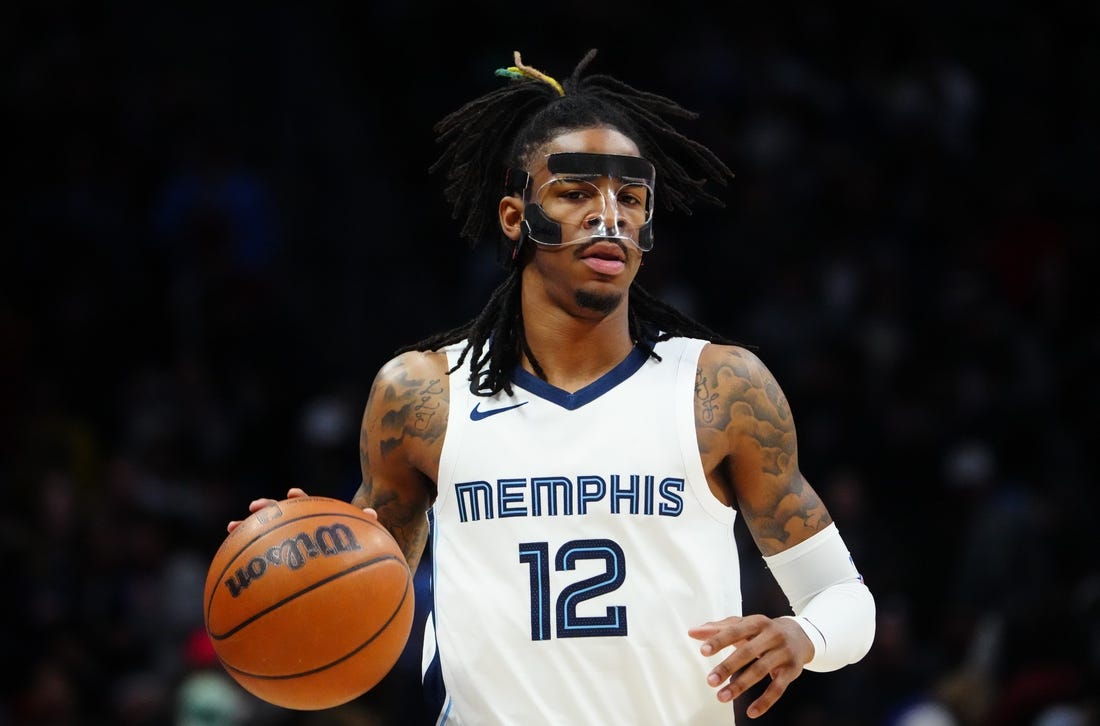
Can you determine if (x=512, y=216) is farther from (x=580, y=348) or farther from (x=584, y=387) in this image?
(x=584, y=387)

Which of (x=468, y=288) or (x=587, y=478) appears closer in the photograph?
(x=587, y=478)

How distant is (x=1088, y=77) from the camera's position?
35.0ft

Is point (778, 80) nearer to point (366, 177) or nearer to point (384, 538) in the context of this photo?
point (366, 177)

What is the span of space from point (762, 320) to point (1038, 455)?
1.72 m

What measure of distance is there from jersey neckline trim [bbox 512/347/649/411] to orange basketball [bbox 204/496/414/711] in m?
0.59

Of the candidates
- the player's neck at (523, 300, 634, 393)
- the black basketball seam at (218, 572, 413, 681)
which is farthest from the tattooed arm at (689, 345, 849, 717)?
the black basketball seam at (218, 572, 413, 681)

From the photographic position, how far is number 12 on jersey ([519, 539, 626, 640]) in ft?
12.8

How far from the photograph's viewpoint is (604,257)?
414 centimetres

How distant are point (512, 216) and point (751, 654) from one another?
142 cm

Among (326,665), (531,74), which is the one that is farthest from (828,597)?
(531,74)

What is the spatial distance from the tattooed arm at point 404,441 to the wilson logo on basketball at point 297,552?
410 millimetres

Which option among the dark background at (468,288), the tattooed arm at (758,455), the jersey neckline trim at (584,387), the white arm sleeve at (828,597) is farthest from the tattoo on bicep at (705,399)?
the dark background at (468,288)

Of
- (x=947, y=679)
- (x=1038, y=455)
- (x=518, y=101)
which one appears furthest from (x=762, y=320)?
(x=518, y=101)

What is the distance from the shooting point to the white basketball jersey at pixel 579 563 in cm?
390
